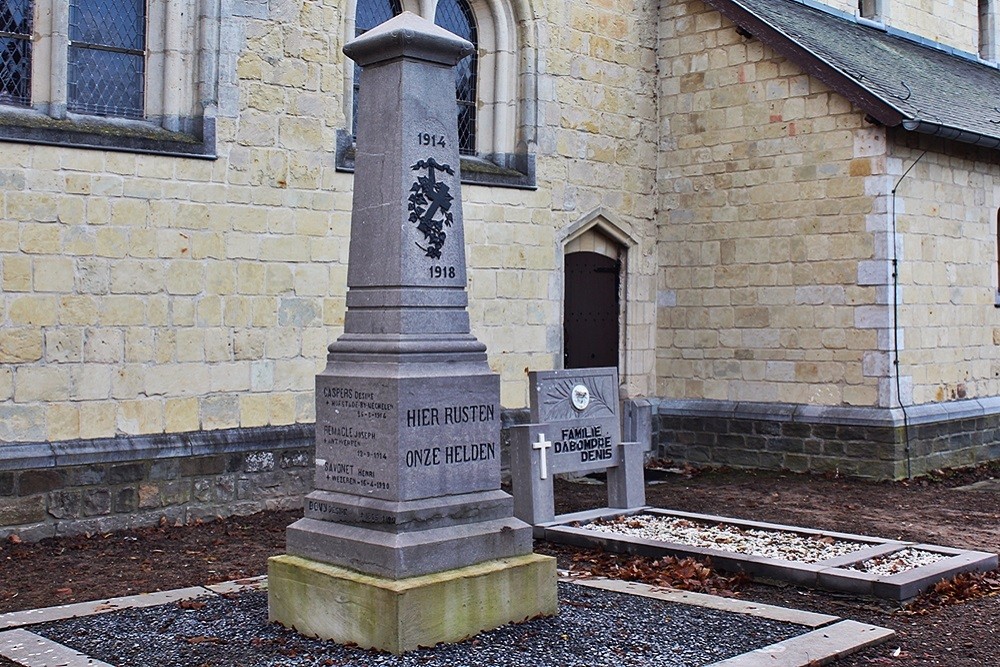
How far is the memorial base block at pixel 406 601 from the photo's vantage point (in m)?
5.82

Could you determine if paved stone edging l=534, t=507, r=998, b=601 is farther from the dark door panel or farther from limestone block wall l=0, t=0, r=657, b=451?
the dark door panel

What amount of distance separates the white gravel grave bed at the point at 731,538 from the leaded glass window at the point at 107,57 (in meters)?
5.23

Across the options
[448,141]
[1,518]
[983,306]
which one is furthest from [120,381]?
[983,306]

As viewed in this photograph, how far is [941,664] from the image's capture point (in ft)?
19.6

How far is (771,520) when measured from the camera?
1050cm

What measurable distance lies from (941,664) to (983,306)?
933 centimetres

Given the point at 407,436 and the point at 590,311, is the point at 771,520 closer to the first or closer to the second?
the point at 590,311

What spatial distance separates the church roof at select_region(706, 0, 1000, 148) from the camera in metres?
12.7

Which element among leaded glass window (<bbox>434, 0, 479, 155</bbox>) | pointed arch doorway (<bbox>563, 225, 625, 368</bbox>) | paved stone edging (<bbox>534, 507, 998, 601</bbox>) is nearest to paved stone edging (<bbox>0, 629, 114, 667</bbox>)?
paved stone edging (<bbox>534, 507, 998, 601</bbox>)

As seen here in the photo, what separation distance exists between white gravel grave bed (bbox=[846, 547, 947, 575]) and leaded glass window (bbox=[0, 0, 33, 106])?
7.17 meters

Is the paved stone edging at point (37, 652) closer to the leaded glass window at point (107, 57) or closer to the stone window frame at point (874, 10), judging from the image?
the leaded glass window at point (107, 57)

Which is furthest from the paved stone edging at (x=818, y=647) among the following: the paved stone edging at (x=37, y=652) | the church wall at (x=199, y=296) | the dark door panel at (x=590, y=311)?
the dark door panel at (x=590, y=311)

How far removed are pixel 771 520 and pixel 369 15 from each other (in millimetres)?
6189

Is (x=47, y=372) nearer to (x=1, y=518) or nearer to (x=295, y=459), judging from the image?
(x=1, y=518)
